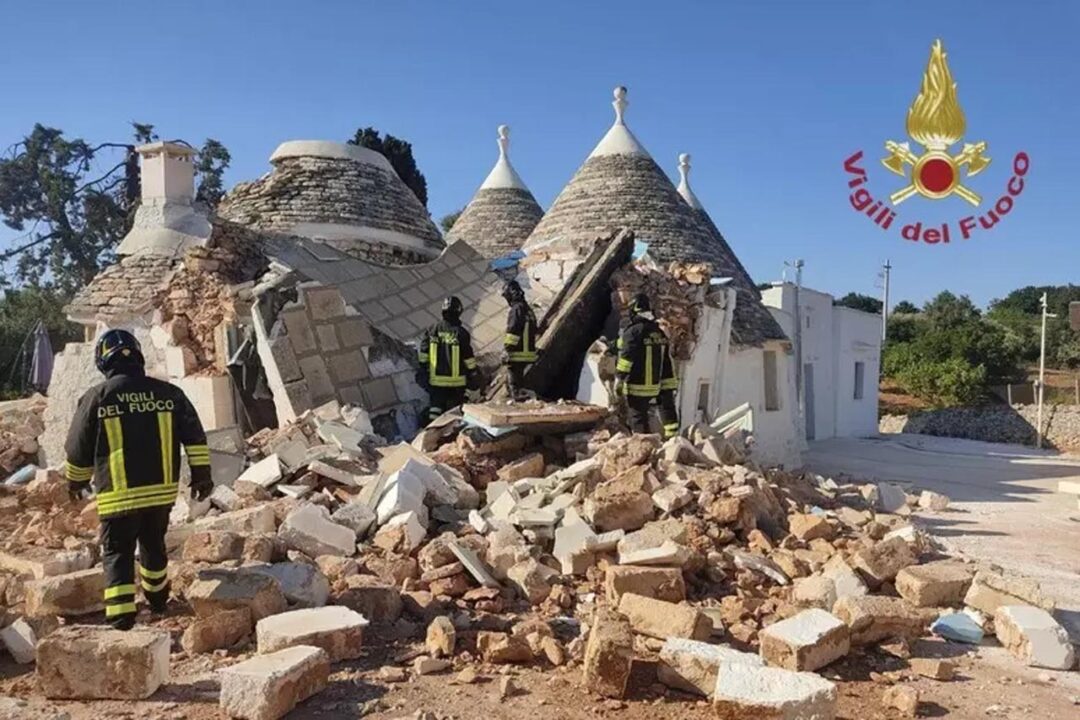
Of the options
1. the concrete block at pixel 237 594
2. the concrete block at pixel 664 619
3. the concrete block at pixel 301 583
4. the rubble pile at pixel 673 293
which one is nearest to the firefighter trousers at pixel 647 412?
the rubble pile at pixel 673 293

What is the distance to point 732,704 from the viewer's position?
3449 mm

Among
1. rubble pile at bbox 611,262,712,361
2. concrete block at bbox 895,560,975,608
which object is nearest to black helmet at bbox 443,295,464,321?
rubble pile at bbox 611,262,712,361

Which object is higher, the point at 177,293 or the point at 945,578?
the point at 177,293

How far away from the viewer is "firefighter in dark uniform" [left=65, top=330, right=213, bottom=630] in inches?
173

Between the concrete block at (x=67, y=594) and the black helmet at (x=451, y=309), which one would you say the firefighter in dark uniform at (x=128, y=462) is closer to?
the concrete block at (x=67, y=594)

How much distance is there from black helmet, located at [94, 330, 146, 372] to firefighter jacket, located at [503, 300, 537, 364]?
4.53 meters

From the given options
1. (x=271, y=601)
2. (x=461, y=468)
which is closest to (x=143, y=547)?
(x=271, y=601)

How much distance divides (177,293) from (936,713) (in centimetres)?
872

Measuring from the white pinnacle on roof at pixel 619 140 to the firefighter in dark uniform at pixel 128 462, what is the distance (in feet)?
39.0

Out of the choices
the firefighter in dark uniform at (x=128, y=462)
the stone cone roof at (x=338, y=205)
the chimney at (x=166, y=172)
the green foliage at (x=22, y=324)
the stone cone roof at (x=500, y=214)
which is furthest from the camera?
the green foliage at (x=22, y=324)

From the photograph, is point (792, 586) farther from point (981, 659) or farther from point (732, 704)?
point (732, 704)

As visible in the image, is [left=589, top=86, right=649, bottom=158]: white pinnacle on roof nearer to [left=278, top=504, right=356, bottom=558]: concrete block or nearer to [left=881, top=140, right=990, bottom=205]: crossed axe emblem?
[left=881, top=140, right=990, bottom=205]: crossed axe emblem

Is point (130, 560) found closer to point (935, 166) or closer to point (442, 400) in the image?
point (442, 400)

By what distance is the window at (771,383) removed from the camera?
13883 millimetres
